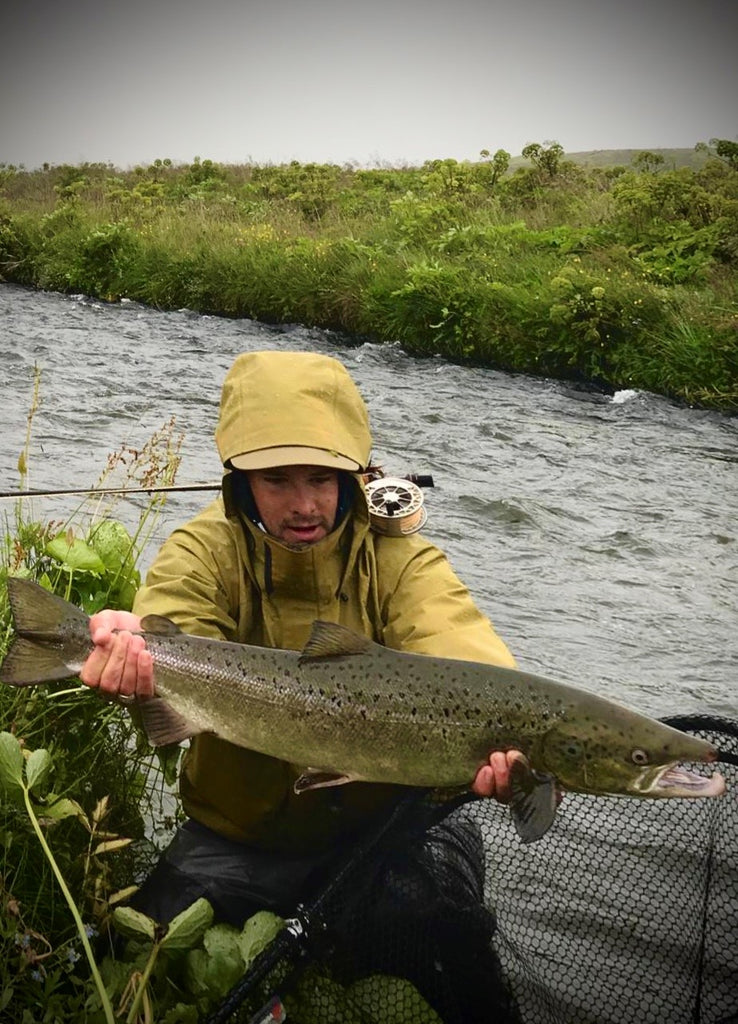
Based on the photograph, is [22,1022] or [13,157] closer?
[22,1022]

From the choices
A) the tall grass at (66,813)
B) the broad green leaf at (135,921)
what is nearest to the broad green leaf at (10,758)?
the tall grass at (66,813)

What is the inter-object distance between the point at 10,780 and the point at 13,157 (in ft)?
166

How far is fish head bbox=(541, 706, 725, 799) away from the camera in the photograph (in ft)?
8.38

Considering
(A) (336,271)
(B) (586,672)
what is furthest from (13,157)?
(B) (586,672)

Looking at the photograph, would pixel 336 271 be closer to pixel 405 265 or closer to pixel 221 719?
pixel 405 265

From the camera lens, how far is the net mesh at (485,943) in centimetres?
274

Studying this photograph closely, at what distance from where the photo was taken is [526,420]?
12766 mm

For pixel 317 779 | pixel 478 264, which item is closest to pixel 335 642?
pixel 317 779

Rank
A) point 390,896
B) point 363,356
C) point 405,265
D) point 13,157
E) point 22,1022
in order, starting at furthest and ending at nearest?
point 13,157, point 405,265, point 363,356, point 390,896, point 22,1022

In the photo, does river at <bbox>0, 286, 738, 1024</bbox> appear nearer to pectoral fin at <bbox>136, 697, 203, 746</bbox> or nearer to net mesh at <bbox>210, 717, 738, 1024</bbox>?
net mesh at <bbox>210, 717, 738, 1024</bbox>

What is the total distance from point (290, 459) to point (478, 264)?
49.5ft

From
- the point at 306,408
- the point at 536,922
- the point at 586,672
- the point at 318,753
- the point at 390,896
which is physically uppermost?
the point at 306,408

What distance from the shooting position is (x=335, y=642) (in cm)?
288

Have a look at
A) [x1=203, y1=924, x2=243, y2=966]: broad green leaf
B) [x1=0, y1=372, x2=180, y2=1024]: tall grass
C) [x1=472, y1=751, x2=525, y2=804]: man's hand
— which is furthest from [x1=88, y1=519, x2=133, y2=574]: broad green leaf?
[x1=472, y1=751, x2=525, y2=804]: man's hand
